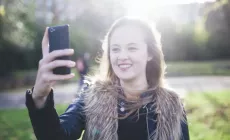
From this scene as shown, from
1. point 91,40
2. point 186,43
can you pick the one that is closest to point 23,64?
point 91,40

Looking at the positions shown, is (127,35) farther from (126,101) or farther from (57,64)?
(57,64)

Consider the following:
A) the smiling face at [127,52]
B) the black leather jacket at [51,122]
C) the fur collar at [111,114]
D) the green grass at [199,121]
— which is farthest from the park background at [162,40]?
the black leather jacket at [51,122]

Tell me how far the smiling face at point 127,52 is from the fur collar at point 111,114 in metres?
0.19

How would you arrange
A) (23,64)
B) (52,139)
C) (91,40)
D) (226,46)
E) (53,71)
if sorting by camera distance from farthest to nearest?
(226,46) → (91,40) → (23,64) → (52,139) → (53,71)

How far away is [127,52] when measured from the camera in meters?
2.60

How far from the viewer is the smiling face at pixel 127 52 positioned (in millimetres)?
2596

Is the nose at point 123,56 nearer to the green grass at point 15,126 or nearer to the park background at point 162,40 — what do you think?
the park background at point 162,40

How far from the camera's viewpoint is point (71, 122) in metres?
2.31

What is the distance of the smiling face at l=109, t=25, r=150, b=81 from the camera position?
260 cm

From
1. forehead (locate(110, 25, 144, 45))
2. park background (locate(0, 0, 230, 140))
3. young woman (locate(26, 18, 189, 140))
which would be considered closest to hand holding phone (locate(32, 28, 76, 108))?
young woman (locate(26, 18, 189, 140))

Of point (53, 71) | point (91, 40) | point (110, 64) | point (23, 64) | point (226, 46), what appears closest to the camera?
point (53, 71)

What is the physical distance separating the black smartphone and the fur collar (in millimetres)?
819

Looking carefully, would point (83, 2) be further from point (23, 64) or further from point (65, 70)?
point (65, 70)

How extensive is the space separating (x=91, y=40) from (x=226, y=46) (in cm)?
1147
